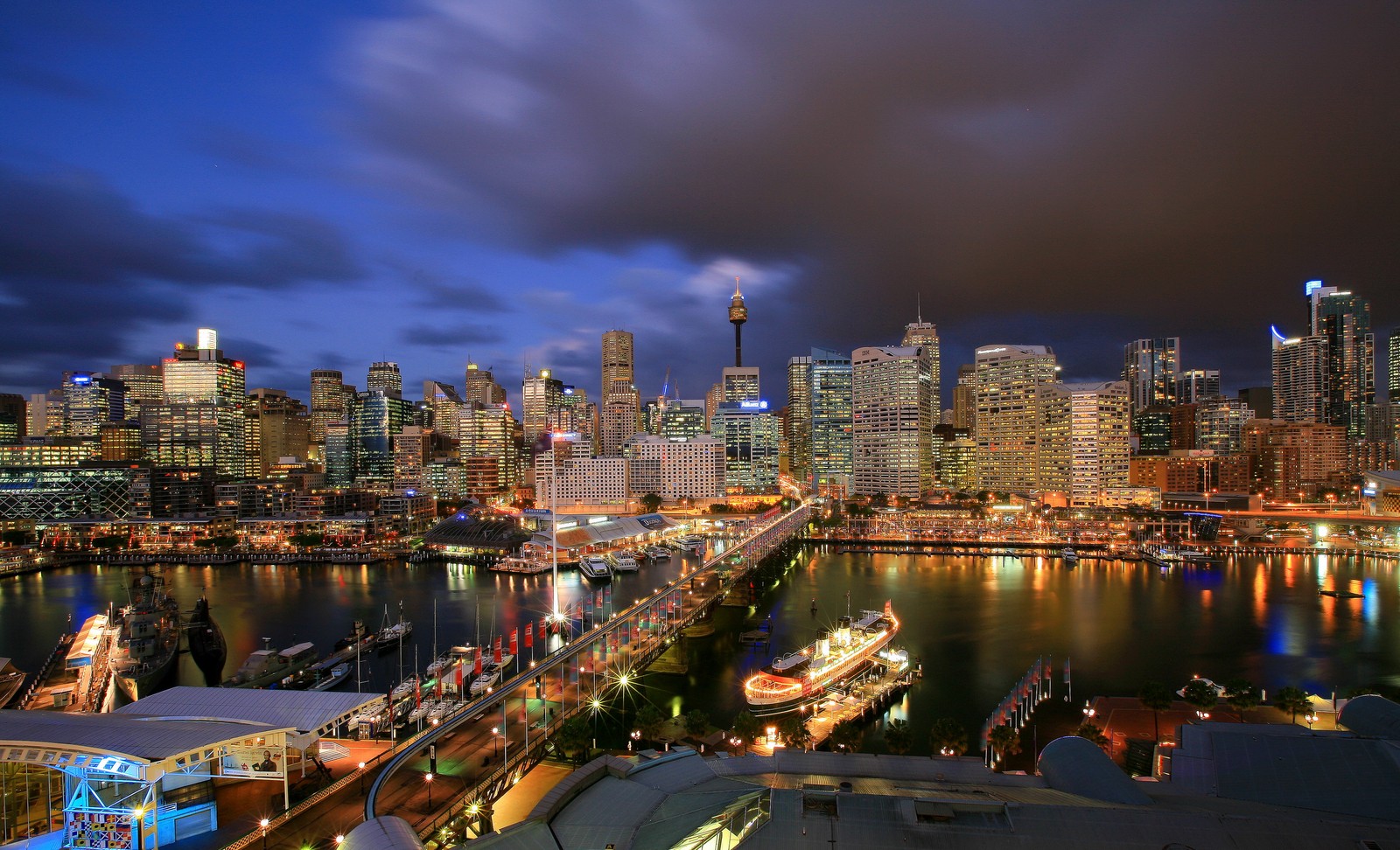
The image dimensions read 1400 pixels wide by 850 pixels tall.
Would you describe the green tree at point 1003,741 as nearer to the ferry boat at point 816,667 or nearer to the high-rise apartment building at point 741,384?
the ferry boat at point 816,667

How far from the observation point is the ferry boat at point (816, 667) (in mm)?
18000

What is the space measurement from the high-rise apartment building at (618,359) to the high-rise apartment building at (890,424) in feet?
210

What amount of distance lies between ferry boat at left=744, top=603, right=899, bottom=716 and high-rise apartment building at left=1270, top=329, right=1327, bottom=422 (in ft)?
332

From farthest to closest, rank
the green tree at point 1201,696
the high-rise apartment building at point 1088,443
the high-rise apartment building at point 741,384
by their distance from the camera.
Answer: the high-rise apartment building at point 741,384 → the high-rise apartment building at point 1088,443 → the green tree at point 1201,696

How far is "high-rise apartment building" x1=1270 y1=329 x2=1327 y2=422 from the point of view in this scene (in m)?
93.5

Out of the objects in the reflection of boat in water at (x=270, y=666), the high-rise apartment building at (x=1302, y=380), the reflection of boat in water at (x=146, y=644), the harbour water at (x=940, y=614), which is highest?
the high-rise apartment building at (x=1302, y=380)

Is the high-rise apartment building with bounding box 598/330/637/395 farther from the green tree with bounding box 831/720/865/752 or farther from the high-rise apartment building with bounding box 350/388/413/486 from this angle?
the green tree with bounding box 831/720/865/752

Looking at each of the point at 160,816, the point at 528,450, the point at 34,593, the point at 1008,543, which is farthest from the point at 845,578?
the point at 528,450

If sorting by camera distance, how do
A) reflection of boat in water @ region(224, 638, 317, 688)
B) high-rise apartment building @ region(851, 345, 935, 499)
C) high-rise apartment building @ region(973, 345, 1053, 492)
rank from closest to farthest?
reflection of boat in water @ region(224, 638, 317, 688), high-rise apartment building @ region(973, 345, 1053, 492), high-rise apartment building @ region(851, 345, 935, 499)

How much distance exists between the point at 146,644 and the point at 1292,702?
101 feet

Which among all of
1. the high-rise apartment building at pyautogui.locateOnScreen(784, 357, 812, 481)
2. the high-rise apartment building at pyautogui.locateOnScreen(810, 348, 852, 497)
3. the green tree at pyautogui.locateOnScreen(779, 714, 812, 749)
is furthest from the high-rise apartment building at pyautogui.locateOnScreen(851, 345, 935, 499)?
the green tree at pyautogui.locateOnScreen(779, 714, 812, 749)

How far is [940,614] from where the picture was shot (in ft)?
93.6

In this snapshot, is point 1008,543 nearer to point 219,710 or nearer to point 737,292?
point 219,710


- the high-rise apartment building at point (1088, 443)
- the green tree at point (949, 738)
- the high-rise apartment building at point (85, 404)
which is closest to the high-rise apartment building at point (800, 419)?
the high-rise apartment building at point (1088, 443)
